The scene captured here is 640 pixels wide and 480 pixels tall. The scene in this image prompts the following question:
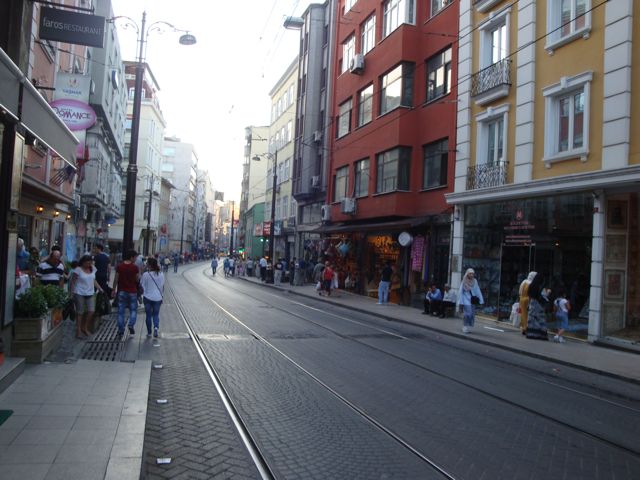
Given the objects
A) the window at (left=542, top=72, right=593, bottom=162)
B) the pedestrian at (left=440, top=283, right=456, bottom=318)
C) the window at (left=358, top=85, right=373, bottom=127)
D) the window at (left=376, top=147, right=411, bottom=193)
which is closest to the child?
the window at (left=542, top=72, right=593, bottom=162)

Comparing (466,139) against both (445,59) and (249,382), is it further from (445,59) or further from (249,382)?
(249,382)

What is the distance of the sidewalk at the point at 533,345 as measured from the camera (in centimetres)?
1066

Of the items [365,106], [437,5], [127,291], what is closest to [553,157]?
[437,5]

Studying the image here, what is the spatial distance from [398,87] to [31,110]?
18.1 metres

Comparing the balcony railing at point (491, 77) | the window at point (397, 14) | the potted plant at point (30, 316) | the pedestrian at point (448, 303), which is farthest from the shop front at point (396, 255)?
the potted plant at point (30, 316)

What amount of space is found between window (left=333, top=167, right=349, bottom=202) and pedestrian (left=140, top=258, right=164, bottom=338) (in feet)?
61.3

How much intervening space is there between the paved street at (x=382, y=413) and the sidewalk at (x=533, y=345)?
446 mm

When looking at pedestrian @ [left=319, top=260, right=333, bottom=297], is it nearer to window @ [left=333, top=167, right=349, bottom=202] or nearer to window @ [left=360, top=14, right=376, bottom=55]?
window @ [left=333, top=167, right=349, bottom=202]

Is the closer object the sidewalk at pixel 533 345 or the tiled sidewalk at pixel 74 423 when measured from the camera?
the tiled sidewalk at pixel 74 423

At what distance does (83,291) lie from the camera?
34.9 feet

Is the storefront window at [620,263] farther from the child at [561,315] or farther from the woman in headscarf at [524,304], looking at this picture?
the woman in headscarf at [524,304]

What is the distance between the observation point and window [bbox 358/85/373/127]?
26667 mm

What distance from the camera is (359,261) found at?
2861cm

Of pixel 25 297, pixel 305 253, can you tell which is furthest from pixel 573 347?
pixel 305 253
